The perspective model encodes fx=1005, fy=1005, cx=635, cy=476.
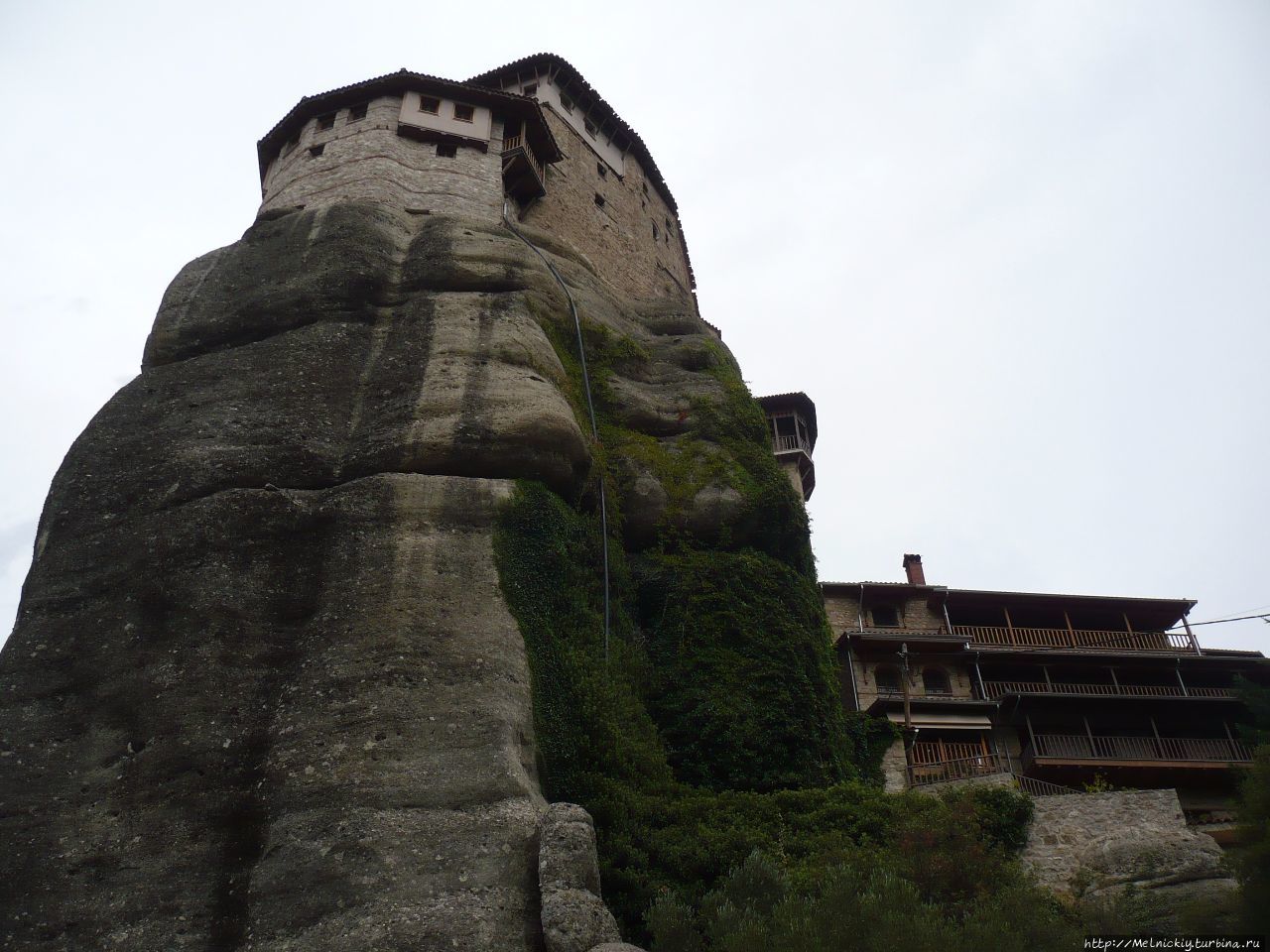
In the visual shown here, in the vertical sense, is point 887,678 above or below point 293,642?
above

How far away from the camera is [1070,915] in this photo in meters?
12.6

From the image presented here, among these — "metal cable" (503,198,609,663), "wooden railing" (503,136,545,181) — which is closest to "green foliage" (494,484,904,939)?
"metal cable" (503,198,609,663)

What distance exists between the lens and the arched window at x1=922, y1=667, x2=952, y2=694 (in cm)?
2909

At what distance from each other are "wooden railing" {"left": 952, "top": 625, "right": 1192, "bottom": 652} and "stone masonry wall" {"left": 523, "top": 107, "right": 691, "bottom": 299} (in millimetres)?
14399

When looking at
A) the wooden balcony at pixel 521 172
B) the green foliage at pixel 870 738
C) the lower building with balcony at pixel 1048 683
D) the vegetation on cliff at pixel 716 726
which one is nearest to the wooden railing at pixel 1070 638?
the lower building with balcony at pixel 1048 683

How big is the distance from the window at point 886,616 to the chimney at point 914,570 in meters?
1.58

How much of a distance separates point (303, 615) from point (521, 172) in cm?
1681

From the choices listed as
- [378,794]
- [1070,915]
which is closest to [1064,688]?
[1070,915]

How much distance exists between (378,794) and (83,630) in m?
4.77

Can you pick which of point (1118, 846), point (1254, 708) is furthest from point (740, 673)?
point (1254, 708)

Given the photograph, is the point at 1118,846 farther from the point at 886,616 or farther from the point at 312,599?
the point at 886,616

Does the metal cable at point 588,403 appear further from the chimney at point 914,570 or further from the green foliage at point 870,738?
the chimney at point 914,570

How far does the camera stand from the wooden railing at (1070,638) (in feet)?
99.5

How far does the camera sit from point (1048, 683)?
2864 cm
